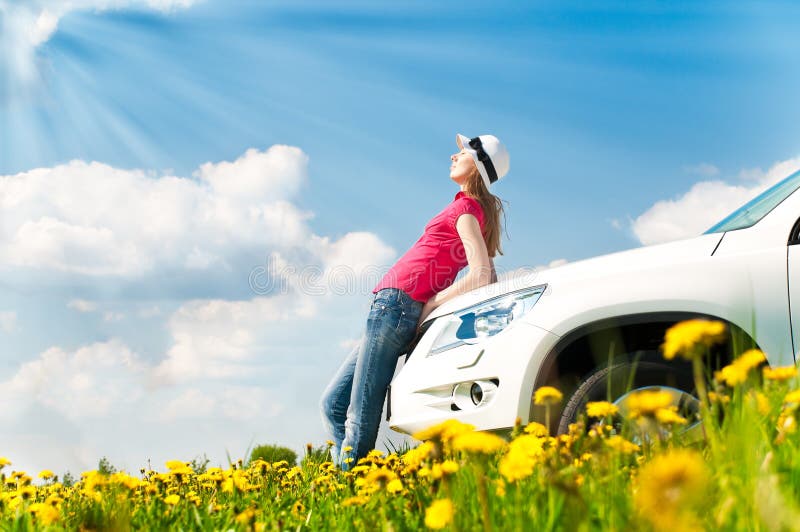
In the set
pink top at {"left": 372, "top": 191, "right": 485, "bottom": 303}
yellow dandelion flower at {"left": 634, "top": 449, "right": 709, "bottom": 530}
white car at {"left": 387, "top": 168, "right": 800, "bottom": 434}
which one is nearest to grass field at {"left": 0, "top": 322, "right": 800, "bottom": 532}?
yellow dandelion flower at {"left": 634, "top": 449, "right": 709, "bottom": 530}

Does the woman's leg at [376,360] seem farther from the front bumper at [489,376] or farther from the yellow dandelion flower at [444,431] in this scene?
the yellow dandelion flower at [444,431]

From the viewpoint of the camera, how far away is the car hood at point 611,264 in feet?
11.2

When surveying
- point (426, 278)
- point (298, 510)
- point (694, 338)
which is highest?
point (426, 278)

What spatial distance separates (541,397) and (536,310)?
1320 mm

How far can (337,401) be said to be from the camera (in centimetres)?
521

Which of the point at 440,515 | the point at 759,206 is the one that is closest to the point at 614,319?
the point at 759,206

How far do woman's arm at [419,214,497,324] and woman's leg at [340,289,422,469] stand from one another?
15cm

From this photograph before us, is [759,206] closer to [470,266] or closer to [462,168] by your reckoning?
[470,266]

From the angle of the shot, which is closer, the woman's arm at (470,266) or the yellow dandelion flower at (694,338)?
the yellow dandelion flower at (694,338)

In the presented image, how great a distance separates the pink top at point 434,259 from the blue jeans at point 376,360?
85mm

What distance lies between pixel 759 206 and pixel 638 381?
4.14 feet

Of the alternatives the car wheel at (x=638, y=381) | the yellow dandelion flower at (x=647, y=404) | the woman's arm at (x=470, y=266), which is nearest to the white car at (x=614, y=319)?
the car wheel at (x=638, y=381)

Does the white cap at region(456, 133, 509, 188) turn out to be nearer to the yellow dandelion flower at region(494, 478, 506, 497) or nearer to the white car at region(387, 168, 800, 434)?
the white car at region(387, 168, 800, 434)

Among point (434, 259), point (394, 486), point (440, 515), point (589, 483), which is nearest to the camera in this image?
point (440, 515)
